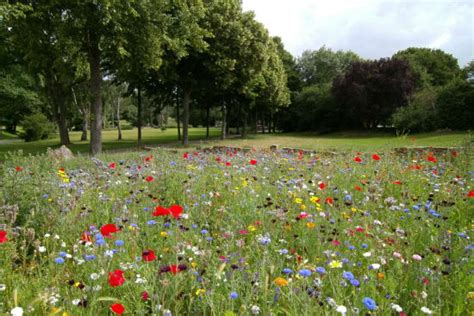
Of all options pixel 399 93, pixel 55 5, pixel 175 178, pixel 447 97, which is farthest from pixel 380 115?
pixel 175 178

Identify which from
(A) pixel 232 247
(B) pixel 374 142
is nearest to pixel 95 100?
(A) pixel 232 247

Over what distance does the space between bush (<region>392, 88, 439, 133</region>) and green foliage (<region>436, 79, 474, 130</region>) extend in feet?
2.44

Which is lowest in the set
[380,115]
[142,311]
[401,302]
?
[401,302]

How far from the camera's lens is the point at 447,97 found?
31984 mm

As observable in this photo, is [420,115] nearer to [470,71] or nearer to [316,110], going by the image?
[470,71]

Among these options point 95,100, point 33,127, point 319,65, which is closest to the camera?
point 95,100

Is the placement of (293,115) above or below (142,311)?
above

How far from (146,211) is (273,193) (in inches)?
76.5

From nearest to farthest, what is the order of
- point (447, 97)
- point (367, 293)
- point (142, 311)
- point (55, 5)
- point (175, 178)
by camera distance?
point (142, 311) → point (367, 293) → point (175, 178) → point (55, 5) → point (447, 97)

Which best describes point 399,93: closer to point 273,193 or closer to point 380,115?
point 380,115

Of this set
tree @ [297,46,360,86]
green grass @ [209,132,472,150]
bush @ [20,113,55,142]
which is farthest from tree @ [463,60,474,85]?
bush @ [20,113,55,142]

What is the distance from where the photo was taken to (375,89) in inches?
1612

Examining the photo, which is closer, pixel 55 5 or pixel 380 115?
pixel 55 5

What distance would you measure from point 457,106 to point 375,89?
11221mm
